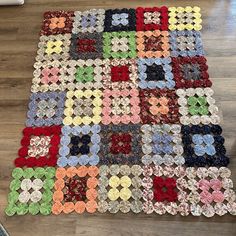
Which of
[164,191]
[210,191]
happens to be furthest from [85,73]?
[210,191]

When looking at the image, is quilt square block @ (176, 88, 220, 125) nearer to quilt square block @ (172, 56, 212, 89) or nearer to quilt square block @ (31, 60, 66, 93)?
quilt square block @ (172, 56, 212, 89)

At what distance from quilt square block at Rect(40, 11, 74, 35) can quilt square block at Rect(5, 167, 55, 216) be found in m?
0.89

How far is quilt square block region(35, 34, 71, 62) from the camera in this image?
193 cm

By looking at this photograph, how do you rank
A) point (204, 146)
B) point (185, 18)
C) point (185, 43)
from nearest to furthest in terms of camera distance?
point (204, 146), point (185, 43), point (185, 18)

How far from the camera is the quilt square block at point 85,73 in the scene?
1800 millimetres

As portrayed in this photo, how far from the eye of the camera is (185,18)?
6.72 feet

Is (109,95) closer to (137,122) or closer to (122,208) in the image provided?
(137,122)

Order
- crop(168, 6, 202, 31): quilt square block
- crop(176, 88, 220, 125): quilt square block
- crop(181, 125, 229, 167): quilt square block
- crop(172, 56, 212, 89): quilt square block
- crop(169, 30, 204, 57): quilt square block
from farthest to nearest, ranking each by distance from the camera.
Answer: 1. crop(168, 6, 202, 31): quilt square block
2. crop(169, 30, 204, 57): quilt square block
3. crop(172, 56, 212, 89): quilt square block
4. crop(176, 88, 220, 125): quilt square block
5. crop(181, 125, 229, 167): quilt square block

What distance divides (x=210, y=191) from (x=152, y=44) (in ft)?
2.89

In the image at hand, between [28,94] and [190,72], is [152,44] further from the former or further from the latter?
[28,94]

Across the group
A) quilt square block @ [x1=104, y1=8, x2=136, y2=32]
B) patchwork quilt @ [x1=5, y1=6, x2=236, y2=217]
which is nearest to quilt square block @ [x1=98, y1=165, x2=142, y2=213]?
patchwork quilt @ [x1=5, y1=6, x2=236, y2=217]

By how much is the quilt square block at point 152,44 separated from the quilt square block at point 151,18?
40 mm

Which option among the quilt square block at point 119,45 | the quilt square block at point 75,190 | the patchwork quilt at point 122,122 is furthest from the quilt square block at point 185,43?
the quilt square block at point 75,190

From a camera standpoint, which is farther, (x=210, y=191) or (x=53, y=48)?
(x=53, y=48)
